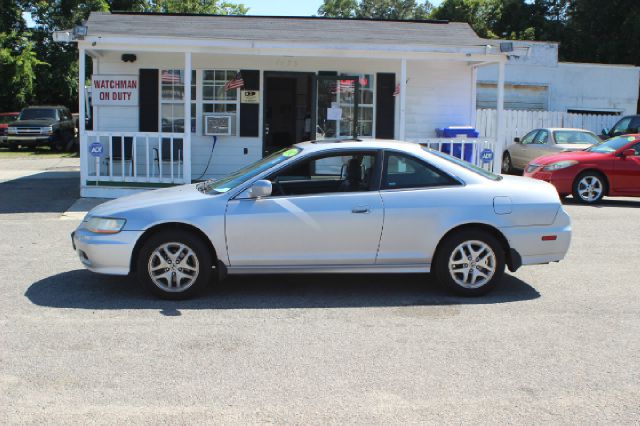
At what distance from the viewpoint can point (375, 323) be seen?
20.9 feet

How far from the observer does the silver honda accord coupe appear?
6.91 m

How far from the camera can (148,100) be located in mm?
16125

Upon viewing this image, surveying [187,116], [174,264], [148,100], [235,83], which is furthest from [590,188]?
[174,264]

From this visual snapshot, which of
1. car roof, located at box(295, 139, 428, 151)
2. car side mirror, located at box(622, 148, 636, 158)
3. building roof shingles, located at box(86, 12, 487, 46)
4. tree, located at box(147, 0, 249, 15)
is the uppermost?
tree, located at box(147, 0, 249, 15)

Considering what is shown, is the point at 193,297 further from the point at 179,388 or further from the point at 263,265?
the point at 179,388

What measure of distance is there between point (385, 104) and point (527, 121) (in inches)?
357

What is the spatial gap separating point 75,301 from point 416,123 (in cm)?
1156

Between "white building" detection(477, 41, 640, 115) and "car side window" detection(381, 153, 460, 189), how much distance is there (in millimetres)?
22598

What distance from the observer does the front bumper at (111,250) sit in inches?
271

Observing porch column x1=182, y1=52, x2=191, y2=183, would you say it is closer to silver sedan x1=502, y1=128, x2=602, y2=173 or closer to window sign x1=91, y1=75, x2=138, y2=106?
window sign x1=91, y1=75, x2=138, y2=106

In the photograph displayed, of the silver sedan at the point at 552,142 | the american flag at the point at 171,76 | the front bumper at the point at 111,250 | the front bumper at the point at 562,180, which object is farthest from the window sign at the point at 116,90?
the silver sedan at the point at 552,142

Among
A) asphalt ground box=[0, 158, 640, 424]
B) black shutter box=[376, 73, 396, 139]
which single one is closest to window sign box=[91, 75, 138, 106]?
black shutter box=[376, 73, 396, 139]

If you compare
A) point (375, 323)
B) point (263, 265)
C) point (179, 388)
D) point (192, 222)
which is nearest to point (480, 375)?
point (375, 323)

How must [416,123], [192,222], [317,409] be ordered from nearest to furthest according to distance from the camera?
[317,409] → [192,222] → [416,123]
